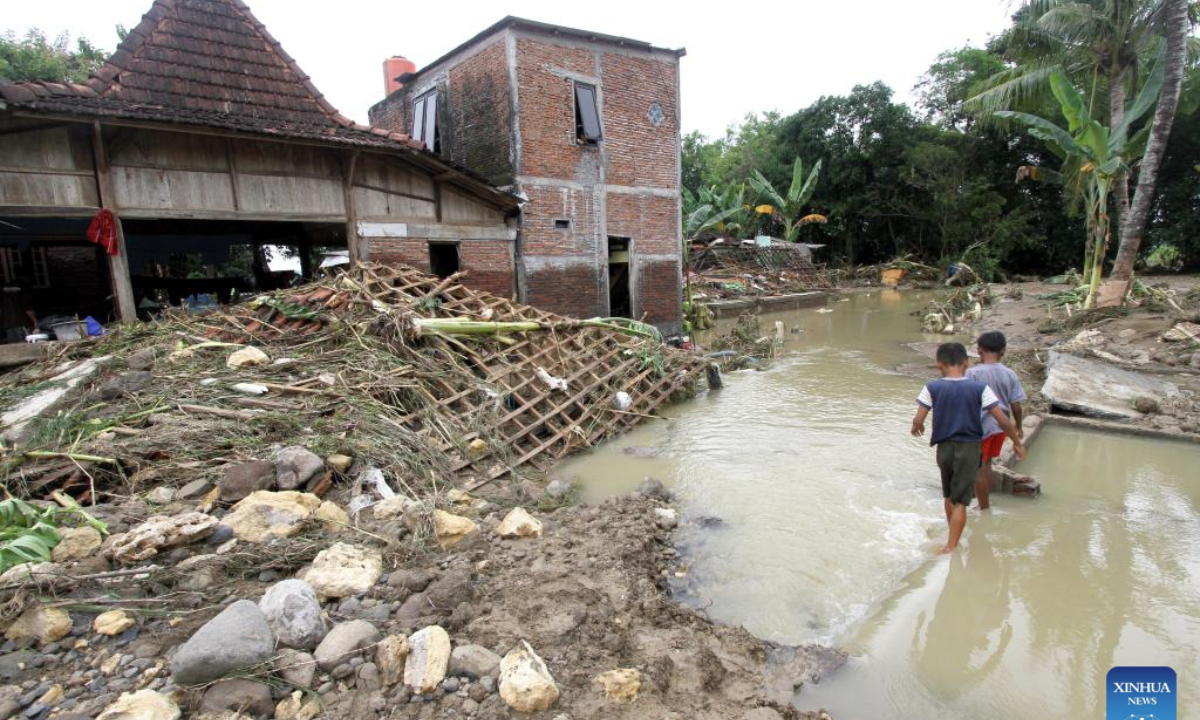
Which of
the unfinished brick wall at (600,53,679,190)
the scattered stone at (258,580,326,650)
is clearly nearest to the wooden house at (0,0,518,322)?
the unfinished brick wall at (600,53,679,190)

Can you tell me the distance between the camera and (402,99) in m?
15.9

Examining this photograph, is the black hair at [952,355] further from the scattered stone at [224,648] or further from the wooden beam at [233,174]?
the wooden beam at [233,174]

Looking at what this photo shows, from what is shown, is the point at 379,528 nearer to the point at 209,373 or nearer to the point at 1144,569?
the point at 209,373

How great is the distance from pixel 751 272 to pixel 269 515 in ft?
80.4

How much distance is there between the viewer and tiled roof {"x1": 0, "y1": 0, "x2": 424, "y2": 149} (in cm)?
792

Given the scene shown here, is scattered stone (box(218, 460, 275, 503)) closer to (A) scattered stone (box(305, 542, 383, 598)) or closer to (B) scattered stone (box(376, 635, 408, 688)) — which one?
(A) scattered stone (box(305, 542, 383, 598))

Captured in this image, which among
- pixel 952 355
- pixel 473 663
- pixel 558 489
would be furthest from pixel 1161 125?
pixel 473 663

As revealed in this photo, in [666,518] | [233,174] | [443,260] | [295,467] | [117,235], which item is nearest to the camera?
[295,467]

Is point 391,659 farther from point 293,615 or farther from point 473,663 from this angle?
point 293,615

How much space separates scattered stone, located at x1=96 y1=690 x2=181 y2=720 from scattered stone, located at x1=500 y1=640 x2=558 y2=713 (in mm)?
1349

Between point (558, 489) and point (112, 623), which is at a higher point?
point (112, 623)

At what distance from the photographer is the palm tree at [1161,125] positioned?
38.6 feet

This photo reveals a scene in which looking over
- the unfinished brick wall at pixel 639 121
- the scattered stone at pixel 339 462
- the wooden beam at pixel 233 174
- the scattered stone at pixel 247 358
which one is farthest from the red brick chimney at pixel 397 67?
the scattered stone at pixel 339 462

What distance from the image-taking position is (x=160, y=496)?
443cm
